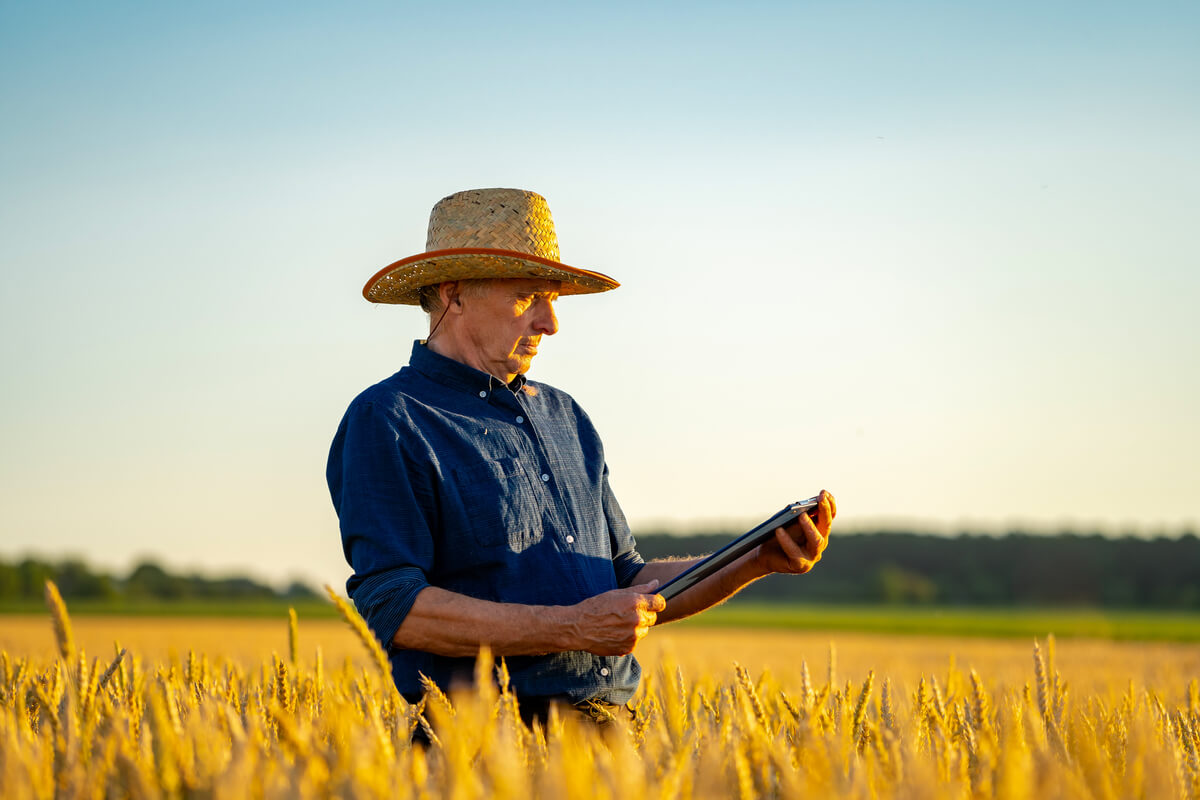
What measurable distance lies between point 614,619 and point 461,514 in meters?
0.71

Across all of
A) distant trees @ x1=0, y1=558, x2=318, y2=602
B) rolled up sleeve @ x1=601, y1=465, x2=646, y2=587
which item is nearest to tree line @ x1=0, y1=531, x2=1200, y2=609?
distant trees @ x1=0, y1=558, x2=318, y2=602

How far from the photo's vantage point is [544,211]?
4156mm

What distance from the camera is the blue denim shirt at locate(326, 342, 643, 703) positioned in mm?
3248

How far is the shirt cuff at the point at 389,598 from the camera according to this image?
121 inches

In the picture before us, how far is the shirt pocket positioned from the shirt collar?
34 cm

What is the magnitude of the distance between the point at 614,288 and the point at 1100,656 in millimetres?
18530

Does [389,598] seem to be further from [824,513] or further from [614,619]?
[824,513]

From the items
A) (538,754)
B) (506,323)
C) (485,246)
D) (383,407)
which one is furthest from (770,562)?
(538,754)

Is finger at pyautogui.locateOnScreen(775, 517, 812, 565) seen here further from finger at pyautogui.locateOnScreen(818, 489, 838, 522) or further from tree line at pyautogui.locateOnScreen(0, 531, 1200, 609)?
tree line at pyautogui.locateOnScreen(0, 531, 1200, 609)

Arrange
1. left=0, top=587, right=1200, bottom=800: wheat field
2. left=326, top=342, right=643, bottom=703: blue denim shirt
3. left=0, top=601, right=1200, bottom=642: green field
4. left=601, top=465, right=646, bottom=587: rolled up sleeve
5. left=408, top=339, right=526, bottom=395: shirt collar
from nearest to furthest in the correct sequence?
left=0, top=587, right=1200, bottom=800: wheat field
left=326, top=342, right=643, bottom=703: blue denim shirt
left=408, top=339, right=526, bottom=395: shirt collar
left=601, top=465, right=646, bottom=587: rolled up sleeve
left=0, top=601, right=1200, bottom=642: green field

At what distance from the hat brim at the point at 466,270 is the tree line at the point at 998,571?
57.2 m

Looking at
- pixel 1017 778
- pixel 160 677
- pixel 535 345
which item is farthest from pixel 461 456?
pixel 1017 778

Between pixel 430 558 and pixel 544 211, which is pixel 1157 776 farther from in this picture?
pixel 544 211

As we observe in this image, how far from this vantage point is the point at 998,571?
74.8 m
